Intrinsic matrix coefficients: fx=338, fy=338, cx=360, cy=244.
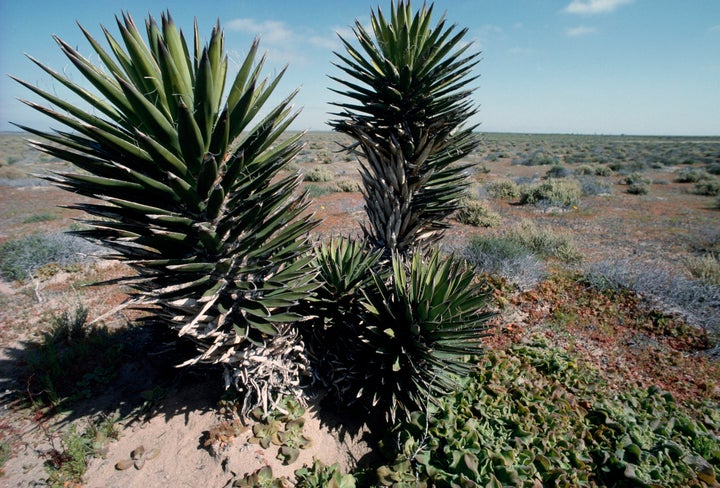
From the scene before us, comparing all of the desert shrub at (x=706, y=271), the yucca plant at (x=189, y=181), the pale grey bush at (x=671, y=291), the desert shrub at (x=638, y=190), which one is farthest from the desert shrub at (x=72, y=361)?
the desert shrub at (x=638, y=190)

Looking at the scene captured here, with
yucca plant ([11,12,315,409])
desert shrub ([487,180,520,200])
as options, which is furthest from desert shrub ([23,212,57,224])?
desert shrub ([487,180,520,200])

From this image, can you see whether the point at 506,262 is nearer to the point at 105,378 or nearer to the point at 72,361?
the point at 105,378

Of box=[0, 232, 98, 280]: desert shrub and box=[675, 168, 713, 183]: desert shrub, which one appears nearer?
box=[0, 232, 98, 280]: desert shrub

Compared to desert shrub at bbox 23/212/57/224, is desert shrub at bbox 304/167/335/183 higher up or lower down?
higher up

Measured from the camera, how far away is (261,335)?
2.81m

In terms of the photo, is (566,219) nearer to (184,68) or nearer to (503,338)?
(503,338)

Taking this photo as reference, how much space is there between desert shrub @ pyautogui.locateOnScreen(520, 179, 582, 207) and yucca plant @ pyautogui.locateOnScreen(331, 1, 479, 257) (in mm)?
12008

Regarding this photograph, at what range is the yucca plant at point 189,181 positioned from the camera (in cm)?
187

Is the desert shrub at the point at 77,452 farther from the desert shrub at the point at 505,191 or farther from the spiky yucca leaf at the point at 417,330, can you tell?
the desert shrub at the point at 505,191

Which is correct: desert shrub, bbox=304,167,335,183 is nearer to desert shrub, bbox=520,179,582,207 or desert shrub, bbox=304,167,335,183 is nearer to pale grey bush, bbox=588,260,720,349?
desert shrub, bbox=520,179,582,207

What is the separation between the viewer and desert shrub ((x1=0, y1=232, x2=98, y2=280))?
6.97 metres

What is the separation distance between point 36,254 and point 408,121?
8523 millimetres

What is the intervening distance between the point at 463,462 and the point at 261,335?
6.44 feet

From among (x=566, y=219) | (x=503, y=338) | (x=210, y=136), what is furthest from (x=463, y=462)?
(x=566, y=219)
